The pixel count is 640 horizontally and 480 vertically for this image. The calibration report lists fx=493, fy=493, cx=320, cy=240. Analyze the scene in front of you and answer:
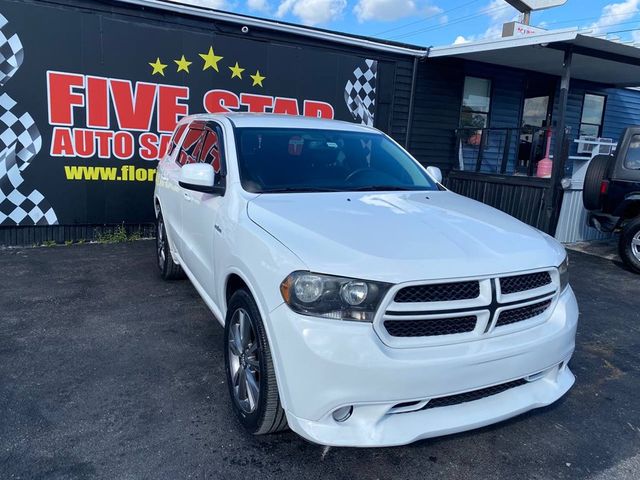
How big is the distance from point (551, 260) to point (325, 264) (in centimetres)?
128

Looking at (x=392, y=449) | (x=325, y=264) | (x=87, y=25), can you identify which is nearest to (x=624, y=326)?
(x=392, y=449)

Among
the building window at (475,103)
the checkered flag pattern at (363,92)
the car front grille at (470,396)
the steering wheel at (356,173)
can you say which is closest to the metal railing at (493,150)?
the building window at (475,103)

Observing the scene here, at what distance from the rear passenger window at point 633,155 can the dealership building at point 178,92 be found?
2.98 ft

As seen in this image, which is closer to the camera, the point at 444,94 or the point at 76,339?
the point at 76,339

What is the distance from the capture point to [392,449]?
8.70ft

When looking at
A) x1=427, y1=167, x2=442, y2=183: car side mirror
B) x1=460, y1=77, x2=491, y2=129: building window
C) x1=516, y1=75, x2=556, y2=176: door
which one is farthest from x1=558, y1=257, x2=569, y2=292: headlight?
x1=516, y1=75, x2=556, y2=176: door

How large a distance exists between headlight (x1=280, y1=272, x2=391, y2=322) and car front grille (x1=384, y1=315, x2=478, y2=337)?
0.12 m

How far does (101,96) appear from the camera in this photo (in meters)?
6.97

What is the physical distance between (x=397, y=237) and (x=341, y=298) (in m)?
0.50

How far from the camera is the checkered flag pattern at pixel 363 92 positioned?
886 centimetres

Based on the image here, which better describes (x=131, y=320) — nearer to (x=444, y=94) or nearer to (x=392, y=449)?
(x=392, y=449)

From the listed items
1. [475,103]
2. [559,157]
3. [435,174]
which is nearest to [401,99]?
[475,103]

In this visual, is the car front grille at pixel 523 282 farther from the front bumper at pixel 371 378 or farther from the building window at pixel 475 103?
the building window at pixel 475 103

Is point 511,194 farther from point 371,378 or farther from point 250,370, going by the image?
point 371,378
